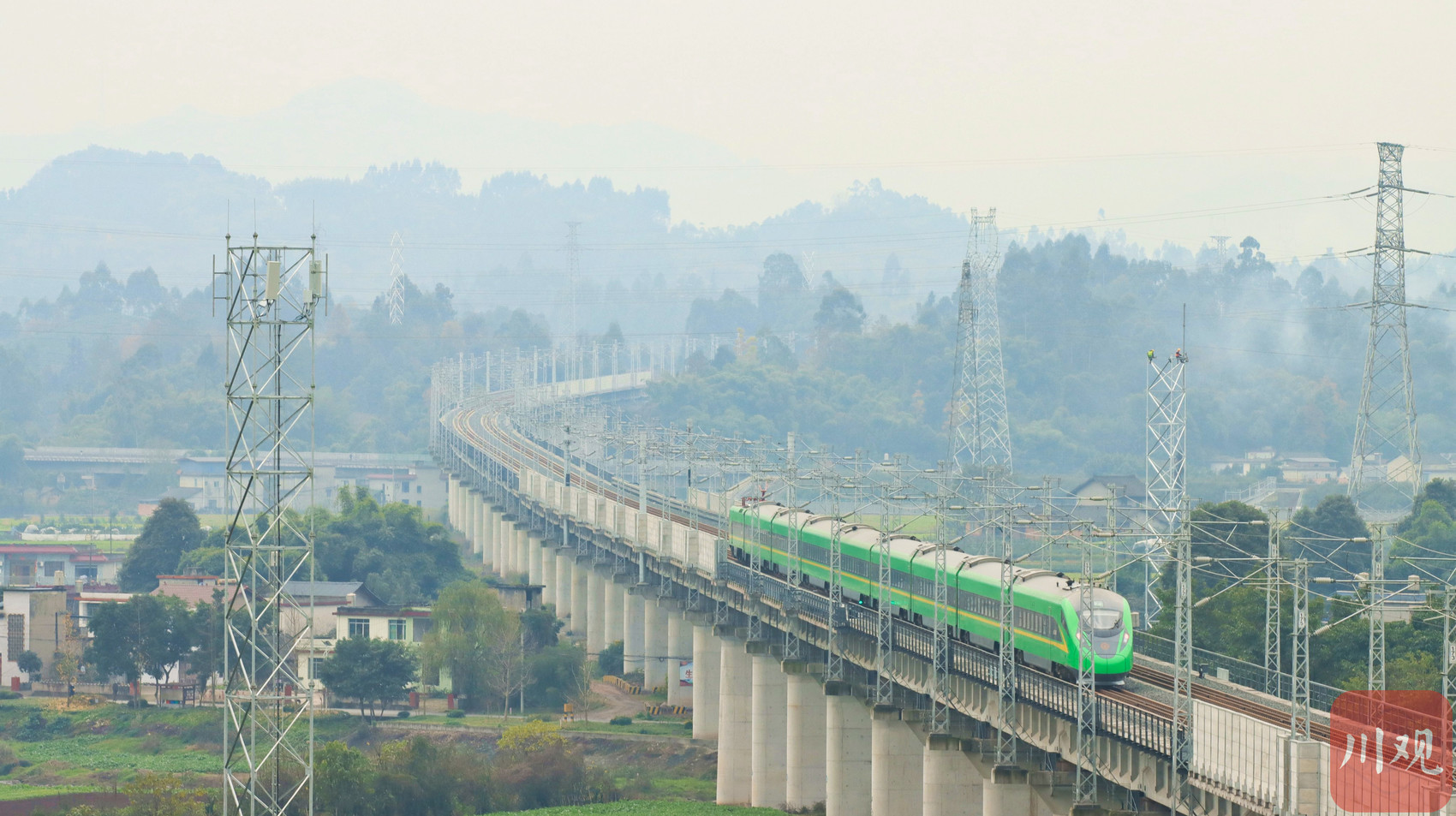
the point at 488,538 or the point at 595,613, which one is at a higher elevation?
the point at 595,613

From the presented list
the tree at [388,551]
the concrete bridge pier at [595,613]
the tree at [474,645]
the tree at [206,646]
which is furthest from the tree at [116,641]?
the concrete bridge pier at [595,613]

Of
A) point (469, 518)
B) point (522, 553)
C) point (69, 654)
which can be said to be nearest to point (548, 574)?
point (522, 553)

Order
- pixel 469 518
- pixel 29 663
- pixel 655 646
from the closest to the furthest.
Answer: pixel 29 663 < pixel 655 646 < pixel 469 518

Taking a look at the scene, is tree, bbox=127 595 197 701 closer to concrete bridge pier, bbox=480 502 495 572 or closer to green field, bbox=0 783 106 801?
green field, bbox=0 783 106 801

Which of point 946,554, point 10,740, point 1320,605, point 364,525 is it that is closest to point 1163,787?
point 946,554

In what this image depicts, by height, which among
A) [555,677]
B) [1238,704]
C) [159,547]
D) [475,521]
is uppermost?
[1238,704]

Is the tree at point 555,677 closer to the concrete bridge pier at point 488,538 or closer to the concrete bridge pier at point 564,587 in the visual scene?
the concrete bridge pier at point 564,587

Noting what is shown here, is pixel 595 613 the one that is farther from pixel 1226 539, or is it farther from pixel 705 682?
pixel 1226 539

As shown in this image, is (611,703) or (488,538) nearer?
(611,703)
